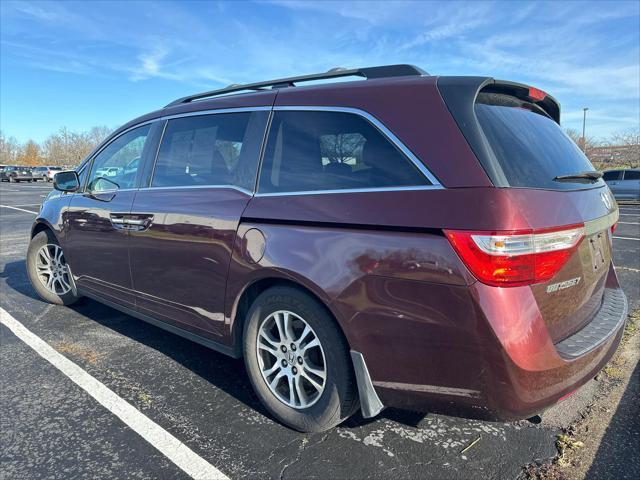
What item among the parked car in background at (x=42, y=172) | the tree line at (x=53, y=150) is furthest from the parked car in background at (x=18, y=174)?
the tree line at (x=53, y=150)

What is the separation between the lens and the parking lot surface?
2281 mm

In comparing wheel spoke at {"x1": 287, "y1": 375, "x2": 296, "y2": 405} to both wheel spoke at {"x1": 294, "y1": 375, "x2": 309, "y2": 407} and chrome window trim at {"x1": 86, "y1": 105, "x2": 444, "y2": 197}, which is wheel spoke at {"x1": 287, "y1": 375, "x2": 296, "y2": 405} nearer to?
wheel spoke at {"x1": 294, "y1": 375, "x2": 309, "y2": 407}

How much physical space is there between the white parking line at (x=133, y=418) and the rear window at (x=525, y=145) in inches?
77.4

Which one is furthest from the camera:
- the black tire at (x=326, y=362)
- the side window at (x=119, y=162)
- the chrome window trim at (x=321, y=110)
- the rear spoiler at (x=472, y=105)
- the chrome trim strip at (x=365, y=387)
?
the side window at (x=119, y=162)

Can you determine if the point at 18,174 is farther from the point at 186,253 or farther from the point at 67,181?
the point at 186,253

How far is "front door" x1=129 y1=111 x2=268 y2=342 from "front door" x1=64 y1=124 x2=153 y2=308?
0.63 ft

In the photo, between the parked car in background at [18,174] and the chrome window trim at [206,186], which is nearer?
the chrome window trim at [206,186]

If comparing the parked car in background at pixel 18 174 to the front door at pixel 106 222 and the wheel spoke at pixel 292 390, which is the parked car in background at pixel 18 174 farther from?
the wheel spoke at pixel 292 390

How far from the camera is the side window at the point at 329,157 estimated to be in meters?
2.19

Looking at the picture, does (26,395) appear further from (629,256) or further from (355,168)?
(629,256)

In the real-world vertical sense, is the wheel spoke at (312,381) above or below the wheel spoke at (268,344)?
below

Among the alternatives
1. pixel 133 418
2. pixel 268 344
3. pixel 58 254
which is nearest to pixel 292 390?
pixel 268 344

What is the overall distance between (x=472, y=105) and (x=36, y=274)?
473 cm

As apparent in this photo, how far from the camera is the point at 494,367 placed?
187 centimetres
